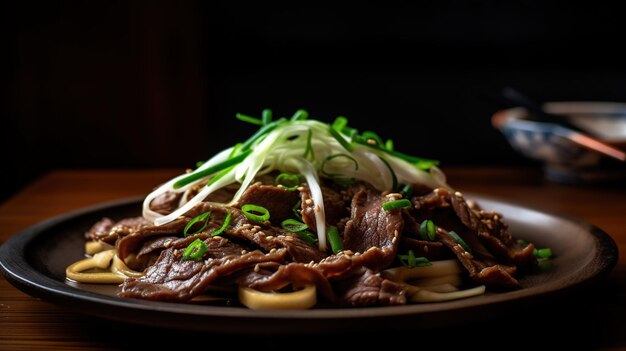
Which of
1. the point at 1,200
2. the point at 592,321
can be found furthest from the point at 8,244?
the point at 1,200

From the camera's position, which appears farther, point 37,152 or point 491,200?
point 37,152

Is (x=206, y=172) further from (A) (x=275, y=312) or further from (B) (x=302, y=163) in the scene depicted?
(A) (x=275, y=312)

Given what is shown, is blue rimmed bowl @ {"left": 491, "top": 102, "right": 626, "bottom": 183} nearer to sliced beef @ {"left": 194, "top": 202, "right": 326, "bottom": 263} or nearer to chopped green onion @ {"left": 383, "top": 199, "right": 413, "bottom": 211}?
chopped green onion @ {"left": 383, "top": 199, "right": 413, "bottom": 211}

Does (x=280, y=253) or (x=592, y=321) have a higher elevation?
(x=280, y=253)

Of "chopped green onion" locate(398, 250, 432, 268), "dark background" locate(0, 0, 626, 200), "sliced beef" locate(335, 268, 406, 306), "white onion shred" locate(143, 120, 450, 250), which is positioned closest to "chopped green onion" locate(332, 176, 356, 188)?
"white onion shred" locate(143, 120, 450, 250)

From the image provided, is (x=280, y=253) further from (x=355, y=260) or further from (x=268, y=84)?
(x=268, y=84)

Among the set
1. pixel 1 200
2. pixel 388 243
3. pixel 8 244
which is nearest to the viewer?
pixel 388 243
